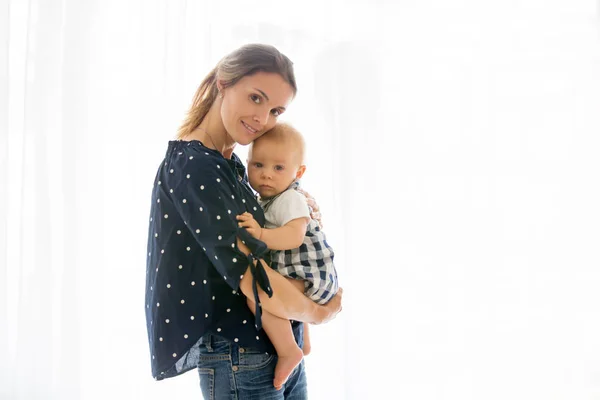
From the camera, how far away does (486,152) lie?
2.44 m

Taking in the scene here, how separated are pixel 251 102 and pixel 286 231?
28 centimetres

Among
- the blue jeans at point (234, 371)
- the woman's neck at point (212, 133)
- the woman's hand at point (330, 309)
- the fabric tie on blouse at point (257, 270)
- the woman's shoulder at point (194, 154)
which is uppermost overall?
the woman's neck at point (212, 133)

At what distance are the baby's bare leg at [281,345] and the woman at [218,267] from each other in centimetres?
1

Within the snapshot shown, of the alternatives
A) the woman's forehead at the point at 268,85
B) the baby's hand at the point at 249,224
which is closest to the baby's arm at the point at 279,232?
the baby's hand at the point at 249,224

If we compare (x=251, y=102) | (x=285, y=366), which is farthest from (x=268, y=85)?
(x=285, y=366)

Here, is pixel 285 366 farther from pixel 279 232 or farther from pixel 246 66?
pixel 246 66

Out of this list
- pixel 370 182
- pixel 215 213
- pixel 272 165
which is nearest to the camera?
pixel 215 213

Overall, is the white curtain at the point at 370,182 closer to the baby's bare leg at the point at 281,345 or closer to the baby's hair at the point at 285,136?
the baby's hair at the point at 285,136

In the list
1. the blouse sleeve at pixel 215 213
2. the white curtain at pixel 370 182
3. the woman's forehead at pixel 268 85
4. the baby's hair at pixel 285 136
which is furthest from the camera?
the white curtain at pixel 370 182

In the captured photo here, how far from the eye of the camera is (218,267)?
108 centimetres

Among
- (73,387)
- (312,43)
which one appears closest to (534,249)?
(312,43)

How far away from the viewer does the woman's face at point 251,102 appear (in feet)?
3.95

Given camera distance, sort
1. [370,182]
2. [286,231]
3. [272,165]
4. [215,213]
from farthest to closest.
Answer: [370,182] → [272,165] → [286,231] → [215,213]

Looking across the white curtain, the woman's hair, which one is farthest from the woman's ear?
the white curtain
